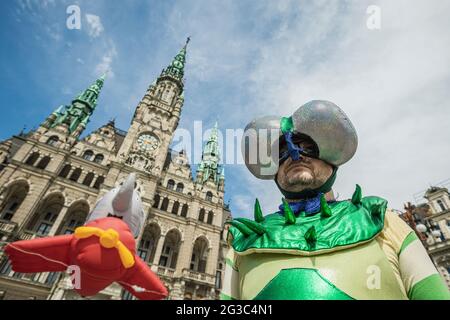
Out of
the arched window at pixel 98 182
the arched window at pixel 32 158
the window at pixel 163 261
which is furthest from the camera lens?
the window at pixel 163 261

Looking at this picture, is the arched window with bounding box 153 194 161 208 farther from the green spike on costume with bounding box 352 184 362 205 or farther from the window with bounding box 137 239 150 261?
the green spike on costume with bounding box 352 184 362 205

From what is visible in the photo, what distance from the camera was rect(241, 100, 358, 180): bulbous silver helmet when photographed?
196 centimetres

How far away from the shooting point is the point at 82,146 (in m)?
20.1

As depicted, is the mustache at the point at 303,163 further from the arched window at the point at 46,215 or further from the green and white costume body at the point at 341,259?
the arched window at the point at 46,215

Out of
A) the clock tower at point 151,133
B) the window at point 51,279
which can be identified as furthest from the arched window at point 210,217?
the window at point 51,279

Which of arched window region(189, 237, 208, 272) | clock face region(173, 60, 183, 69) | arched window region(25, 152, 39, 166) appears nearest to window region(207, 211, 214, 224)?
arched window region(189, 237, 208, 272)

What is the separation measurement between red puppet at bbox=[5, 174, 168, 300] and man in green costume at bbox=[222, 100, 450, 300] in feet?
7.06

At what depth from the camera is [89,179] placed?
18688 mm

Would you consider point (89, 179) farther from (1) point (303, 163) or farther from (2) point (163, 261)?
(1) point (303, 163)

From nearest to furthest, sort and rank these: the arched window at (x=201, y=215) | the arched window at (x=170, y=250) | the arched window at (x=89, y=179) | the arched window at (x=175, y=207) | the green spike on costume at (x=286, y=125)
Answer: the green spike on costume at (x=286, y=125) → the arched window at (x=89, y=179) → the arched window at (x=170, y=250) → the arched window at (x=175, y=207) → the arched window at (x=201, y=215)

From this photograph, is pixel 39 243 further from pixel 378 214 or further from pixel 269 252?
pixel 378 214

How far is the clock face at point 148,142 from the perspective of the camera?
21719 millimetres

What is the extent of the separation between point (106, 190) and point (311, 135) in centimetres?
1849
